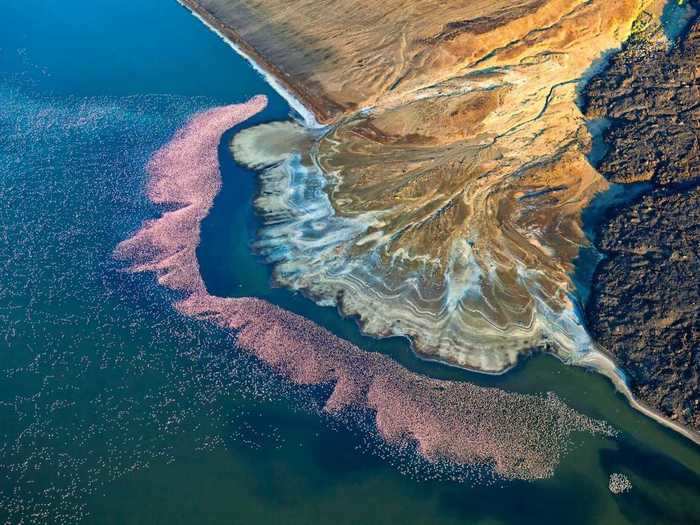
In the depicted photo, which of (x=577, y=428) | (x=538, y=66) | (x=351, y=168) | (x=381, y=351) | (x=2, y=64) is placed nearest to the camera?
(x=577, y=428)

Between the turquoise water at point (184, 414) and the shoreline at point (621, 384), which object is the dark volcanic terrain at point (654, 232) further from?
the turquoise water at point (184, 414)

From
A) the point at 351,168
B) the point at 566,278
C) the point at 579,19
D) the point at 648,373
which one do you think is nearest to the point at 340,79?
the point at 351,168

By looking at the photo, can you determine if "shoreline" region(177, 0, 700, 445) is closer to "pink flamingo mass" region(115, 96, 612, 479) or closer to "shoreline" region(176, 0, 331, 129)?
"shoreline" region(176, 0, 331, 129)

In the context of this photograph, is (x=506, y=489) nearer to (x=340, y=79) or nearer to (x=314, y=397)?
(x=314, y=397)

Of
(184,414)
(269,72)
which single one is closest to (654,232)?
(184,414)

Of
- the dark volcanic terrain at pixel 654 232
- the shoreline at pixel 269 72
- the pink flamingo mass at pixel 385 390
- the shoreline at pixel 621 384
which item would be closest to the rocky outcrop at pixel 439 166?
the shoreline at pixel 269 72

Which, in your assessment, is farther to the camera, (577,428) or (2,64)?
(2,64)
